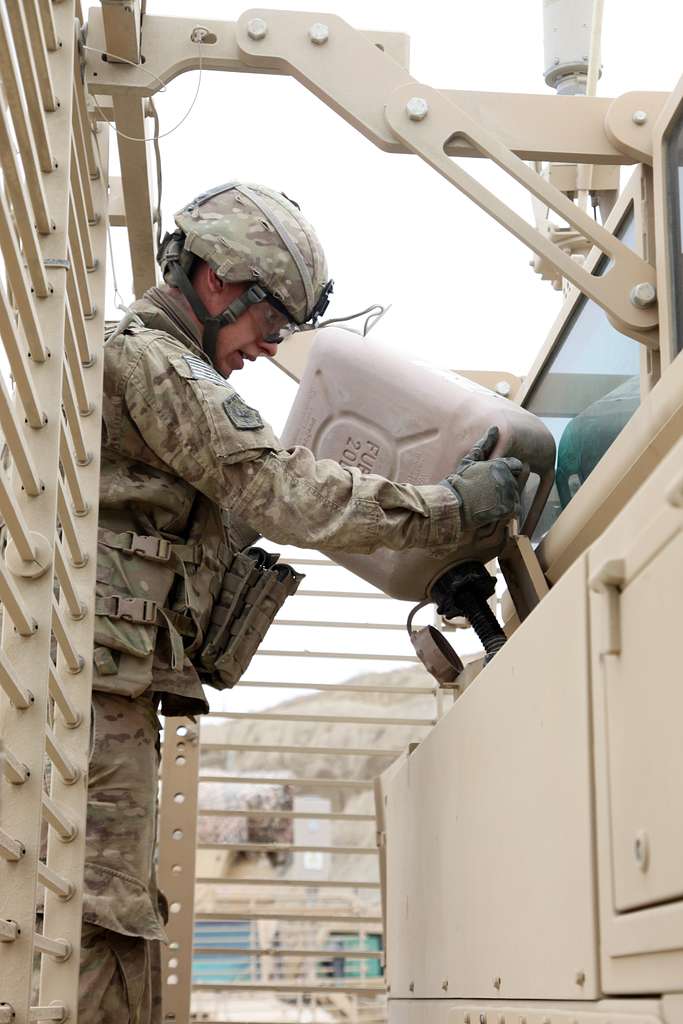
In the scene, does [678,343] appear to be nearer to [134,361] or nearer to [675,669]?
[134,361]

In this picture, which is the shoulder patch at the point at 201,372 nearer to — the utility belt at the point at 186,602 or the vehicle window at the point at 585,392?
the utility belt at the point at 186,602

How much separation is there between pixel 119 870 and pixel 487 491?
1265 millimetres

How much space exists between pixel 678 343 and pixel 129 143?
72.0 inches

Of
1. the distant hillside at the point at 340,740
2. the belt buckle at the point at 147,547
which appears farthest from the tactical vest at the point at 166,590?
the distant hillside at the point at 340,740

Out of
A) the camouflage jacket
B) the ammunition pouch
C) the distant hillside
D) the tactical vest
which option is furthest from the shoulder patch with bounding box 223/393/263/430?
the distant hillside

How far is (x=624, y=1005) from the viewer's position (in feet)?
4.67

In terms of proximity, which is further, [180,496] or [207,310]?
[207,310]

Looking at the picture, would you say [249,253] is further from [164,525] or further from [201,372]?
[164,525]

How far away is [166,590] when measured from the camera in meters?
3.48

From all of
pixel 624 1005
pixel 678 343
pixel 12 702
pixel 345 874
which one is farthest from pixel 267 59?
pixel 345 874

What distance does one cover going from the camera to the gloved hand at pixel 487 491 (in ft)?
10.4

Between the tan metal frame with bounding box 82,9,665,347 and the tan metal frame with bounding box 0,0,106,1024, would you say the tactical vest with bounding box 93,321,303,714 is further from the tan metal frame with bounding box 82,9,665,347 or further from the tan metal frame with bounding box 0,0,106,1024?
the tan metal frame with bounding box 82,9,665,347

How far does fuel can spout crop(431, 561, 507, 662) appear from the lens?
3.39m

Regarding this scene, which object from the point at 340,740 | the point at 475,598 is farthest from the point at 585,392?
the point at 340,740
